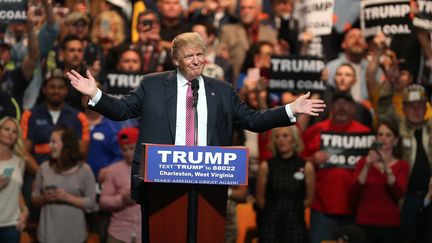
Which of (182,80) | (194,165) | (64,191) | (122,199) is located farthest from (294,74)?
(194,165)

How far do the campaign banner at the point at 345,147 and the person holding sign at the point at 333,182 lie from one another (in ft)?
0.07

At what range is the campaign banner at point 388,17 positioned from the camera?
10383 millimetres

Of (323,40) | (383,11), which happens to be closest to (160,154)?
(383,11)

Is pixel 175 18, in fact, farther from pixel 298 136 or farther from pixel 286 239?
pixel 286 239

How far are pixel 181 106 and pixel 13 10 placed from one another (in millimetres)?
4518

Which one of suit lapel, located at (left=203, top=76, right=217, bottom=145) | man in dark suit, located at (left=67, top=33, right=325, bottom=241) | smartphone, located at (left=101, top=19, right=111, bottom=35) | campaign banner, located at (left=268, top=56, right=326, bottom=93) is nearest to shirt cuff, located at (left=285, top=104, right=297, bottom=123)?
man in dark suit, located at (left=67, top=33, right=325, bottom=241)

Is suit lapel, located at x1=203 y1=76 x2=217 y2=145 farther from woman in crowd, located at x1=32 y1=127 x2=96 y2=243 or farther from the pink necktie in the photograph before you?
woman in crowd, located at x1=32 y1=127 x2=96 y2=243

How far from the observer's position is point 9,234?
9.09 meters

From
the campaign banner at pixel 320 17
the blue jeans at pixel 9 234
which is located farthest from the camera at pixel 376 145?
the blue jeans at pixel 9 234

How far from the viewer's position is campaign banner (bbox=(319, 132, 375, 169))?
975cm

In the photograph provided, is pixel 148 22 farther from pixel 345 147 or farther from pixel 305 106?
pixel 305 106

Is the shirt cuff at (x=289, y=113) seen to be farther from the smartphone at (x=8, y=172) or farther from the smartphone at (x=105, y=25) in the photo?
the smartphone at (x=105, y=25)

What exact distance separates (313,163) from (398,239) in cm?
102

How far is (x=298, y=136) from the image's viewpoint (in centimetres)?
968
